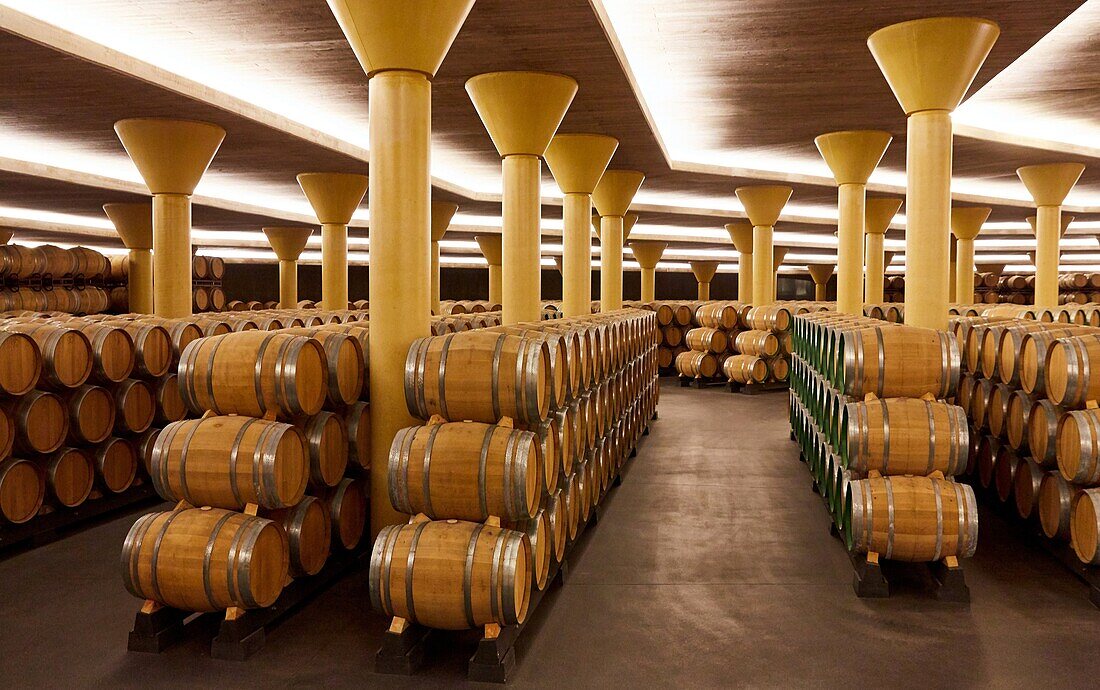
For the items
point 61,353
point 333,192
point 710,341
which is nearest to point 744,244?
point 710,341

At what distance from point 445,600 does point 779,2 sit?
6.29m

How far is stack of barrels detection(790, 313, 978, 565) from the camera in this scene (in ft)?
18.2

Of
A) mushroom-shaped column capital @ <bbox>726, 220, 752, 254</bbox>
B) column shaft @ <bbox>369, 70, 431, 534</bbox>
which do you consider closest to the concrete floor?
column shaft @ <bbox>369, 70, 431, 534</bbox>

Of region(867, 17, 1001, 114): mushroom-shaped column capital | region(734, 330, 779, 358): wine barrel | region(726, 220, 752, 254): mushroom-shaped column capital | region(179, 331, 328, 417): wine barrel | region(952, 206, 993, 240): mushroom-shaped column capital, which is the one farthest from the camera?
region(726, 220, 752, 254): mushroom-shaped column capital

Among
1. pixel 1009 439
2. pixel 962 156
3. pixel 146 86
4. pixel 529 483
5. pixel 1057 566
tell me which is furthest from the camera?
pixel 962 156

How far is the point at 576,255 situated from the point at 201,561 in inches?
377

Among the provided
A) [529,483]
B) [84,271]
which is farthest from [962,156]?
[84,271]

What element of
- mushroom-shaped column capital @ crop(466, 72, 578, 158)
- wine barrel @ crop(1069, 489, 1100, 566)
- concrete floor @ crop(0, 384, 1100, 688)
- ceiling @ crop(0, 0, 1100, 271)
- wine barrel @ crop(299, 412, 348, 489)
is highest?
ceiling @ crop(0, 0, 1100, 271)

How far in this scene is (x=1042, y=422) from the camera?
6250 millimetres

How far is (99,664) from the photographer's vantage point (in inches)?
180

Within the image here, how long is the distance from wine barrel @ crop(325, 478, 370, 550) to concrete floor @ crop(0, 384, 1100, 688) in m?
0.33

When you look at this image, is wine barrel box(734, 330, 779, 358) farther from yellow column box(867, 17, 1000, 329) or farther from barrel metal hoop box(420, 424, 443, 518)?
barrel metal hoop box(420, 424, 443, 518)

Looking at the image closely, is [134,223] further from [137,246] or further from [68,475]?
[68,475]

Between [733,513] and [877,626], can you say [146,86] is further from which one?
[877,626]
